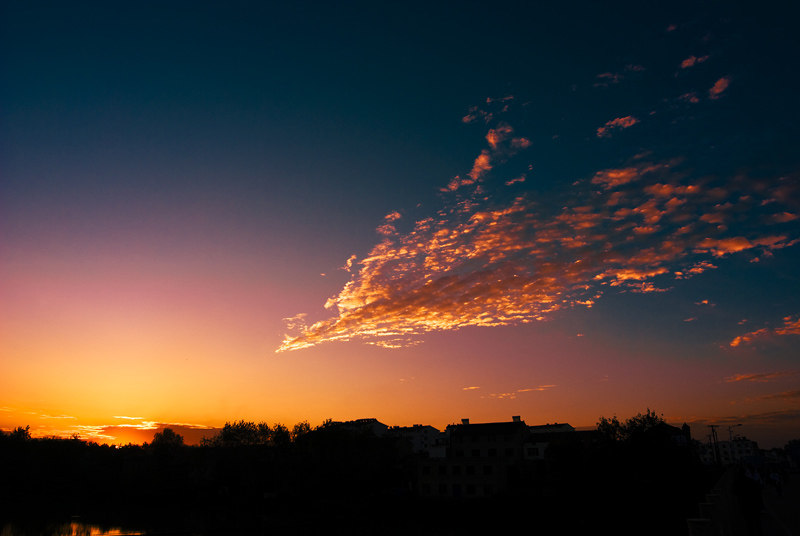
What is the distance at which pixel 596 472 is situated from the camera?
53688 mm

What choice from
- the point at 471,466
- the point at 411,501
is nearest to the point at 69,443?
the point at 411,501

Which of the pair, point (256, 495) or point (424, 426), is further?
point (424, 426)

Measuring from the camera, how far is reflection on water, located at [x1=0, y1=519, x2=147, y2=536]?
5566cm

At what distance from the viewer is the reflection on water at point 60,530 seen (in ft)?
183

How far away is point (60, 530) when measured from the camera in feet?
194

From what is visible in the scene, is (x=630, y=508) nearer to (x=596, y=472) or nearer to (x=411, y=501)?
(x=596, y=472)

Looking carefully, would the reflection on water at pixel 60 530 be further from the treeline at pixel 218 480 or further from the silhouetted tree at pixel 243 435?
the silhouetted tree at pixel 243 435

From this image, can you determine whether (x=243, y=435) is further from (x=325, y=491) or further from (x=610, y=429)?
(x=610, y=429)

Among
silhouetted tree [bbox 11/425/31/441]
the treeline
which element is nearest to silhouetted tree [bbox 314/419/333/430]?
the treeline

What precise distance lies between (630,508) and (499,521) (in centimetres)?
1451

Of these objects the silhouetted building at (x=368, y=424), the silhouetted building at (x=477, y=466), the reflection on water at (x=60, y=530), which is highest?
the silhouetted building at (x=368, y=424)

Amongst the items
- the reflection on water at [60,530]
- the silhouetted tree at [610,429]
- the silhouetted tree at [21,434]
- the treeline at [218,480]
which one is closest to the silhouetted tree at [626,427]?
the silhouetted tree at [610,429]

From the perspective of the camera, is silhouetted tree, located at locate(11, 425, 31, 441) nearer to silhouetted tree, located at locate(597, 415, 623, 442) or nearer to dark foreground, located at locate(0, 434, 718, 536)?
dark foreground, located at locate(0, 434, 718, 536)

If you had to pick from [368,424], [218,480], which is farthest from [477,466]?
[368,424]
